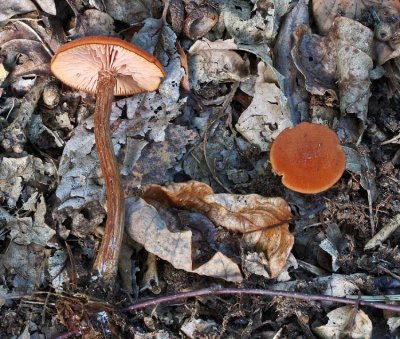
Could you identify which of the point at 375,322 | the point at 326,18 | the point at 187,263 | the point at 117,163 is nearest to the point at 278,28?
the point at 326,18

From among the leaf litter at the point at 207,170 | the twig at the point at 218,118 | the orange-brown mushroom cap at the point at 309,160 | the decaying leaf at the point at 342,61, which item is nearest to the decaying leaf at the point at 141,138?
the leaf litter at the point at 207,170

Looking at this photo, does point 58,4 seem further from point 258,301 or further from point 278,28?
point 258,301

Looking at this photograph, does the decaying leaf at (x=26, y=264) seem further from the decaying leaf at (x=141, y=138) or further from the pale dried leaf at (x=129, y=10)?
the pale dried leaf at (x=129, y=10)

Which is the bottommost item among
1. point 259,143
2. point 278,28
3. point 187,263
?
point 187,263

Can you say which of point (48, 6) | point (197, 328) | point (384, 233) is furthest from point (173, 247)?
point (48, 6)

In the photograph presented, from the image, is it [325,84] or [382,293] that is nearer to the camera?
[382,293]

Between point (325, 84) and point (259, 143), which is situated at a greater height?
point (325, 84)
